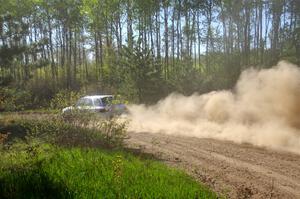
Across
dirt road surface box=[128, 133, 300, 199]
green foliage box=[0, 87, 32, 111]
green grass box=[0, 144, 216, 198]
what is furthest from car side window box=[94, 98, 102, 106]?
green grass box=[0, 144, 216, 198]

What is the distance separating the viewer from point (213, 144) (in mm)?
15500

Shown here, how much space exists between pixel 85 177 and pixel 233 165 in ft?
14.9

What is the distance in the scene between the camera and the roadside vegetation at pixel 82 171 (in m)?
8.47

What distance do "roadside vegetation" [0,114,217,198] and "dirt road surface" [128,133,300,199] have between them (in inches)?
30.0

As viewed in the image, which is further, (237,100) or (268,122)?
(237,100)

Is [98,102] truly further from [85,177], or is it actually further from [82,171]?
[85,177]

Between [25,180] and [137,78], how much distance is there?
2166 centimetres

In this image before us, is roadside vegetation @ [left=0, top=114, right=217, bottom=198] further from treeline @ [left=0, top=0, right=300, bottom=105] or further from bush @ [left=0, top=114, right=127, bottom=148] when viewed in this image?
treeline @ [left=0, top=0, right=300, bottom=105]

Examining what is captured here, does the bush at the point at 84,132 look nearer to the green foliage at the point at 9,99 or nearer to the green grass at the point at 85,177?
the green foliage at the point at 9,99

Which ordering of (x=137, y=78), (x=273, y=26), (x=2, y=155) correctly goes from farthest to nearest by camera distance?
(x=273, y=26), (x=137, y=78), (x=2, y=155)

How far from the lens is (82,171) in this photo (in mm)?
10258

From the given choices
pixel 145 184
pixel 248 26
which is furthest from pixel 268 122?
pixel 248 26

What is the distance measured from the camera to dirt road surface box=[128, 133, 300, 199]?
9039 millimetres

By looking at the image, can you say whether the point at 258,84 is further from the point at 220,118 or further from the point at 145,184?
the point at 145,184
